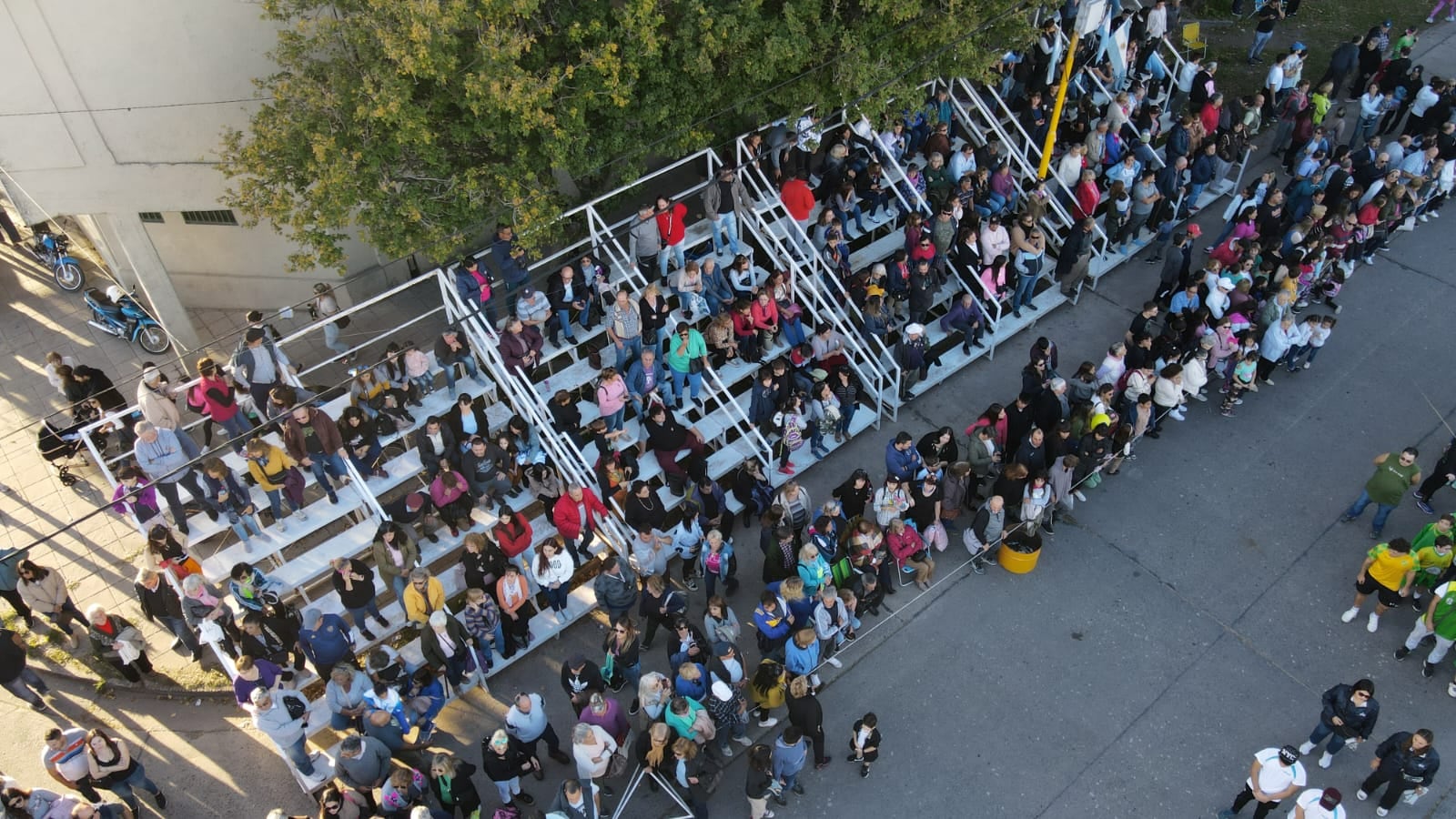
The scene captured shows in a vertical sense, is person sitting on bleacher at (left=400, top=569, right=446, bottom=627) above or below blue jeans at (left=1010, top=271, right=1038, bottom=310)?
above

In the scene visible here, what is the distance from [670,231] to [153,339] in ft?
29.2

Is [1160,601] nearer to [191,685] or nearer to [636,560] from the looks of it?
[636,560]

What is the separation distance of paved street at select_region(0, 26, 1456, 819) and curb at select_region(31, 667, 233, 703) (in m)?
0.08

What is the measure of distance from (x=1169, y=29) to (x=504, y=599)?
15.7 m

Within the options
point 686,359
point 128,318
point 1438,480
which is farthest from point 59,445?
point 1438,480

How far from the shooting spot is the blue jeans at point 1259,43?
20891 millimetres

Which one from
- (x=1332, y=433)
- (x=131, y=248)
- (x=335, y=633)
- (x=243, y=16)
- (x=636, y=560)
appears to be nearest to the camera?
(x=335, y=633)

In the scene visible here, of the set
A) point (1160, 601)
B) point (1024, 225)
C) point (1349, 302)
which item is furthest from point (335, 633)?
point (1349, 302)

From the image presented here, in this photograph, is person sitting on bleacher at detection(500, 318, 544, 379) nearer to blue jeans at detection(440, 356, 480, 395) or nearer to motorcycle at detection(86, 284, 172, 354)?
blue jeans at detection(440, 356, 480, 395)

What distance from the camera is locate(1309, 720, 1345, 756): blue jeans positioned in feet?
34.1

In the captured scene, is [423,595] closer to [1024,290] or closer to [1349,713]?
[1349,713]

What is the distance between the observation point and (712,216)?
14562 millimetres

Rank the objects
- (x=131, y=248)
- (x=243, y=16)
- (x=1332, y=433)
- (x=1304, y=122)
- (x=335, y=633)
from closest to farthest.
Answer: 1. (x=335, y=633)
2. (x=243, y=16)
3. (x=1332, y=433)
4. (x=131, y=248)
5. (x=1304, y=122)

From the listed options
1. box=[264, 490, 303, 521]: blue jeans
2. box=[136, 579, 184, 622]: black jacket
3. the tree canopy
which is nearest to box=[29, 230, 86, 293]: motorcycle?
the tree canopy
